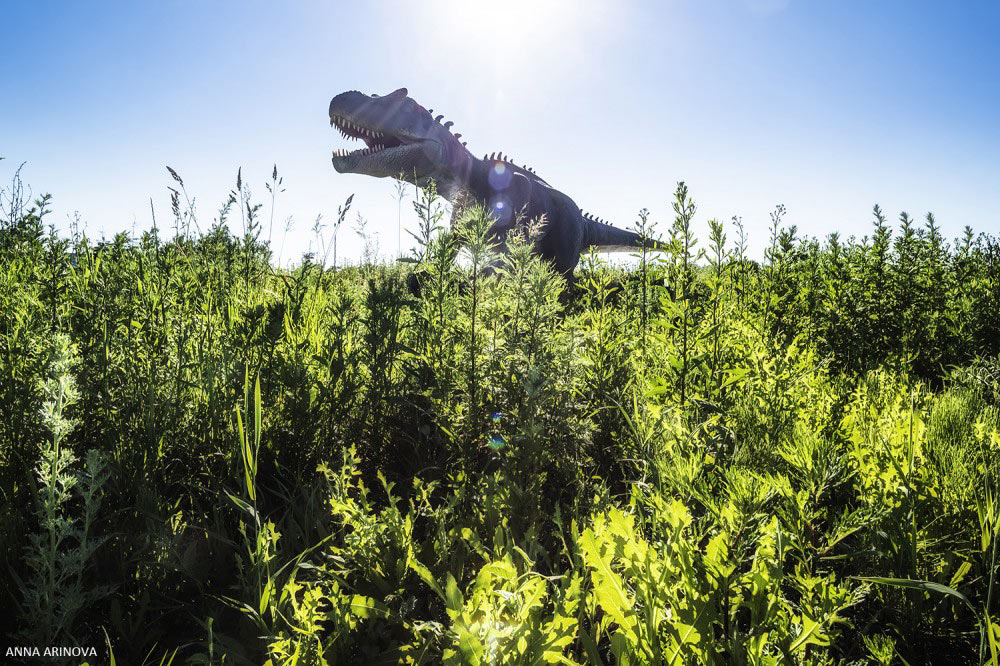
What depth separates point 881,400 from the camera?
86.5 inches

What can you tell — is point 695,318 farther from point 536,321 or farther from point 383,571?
point 383,571

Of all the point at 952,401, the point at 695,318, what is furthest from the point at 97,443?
the point at 952,401

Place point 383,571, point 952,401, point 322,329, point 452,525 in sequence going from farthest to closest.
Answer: point 322,329 → point 952,401 → point 452,525 → point 383,571

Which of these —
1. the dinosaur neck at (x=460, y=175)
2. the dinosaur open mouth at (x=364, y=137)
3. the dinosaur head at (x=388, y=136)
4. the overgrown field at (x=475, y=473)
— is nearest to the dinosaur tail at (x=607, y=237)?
the dinosaur neck at (x=460, y=175)

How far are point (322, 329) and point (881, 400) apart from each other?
274cm

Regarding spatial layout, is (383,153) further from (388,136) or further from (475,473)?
(475,473)

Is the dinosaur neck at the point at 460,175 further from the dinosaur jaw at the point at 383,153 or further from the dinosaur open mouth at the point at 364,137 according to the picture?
the dinosaur open mouth at the point at 364,137

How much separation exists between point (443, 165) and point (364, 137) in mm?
1453

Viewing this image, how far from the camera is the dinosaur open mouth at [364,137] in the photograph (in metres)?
8.81

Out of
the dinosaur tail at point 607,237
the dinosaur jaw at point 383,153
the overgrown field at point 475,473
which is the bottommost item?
the overgrown field at point 475,473

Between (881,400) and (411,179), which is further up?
(411,179)

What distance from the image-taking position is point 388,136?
9039 mm

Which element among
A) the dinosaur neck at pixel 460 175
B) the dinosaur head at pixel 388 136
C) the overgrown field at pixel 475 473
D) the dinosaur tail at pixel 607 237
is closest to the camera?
the overgrown field at pixel 475 473

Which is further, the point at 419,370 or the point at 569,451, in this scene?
the point at 419,370
